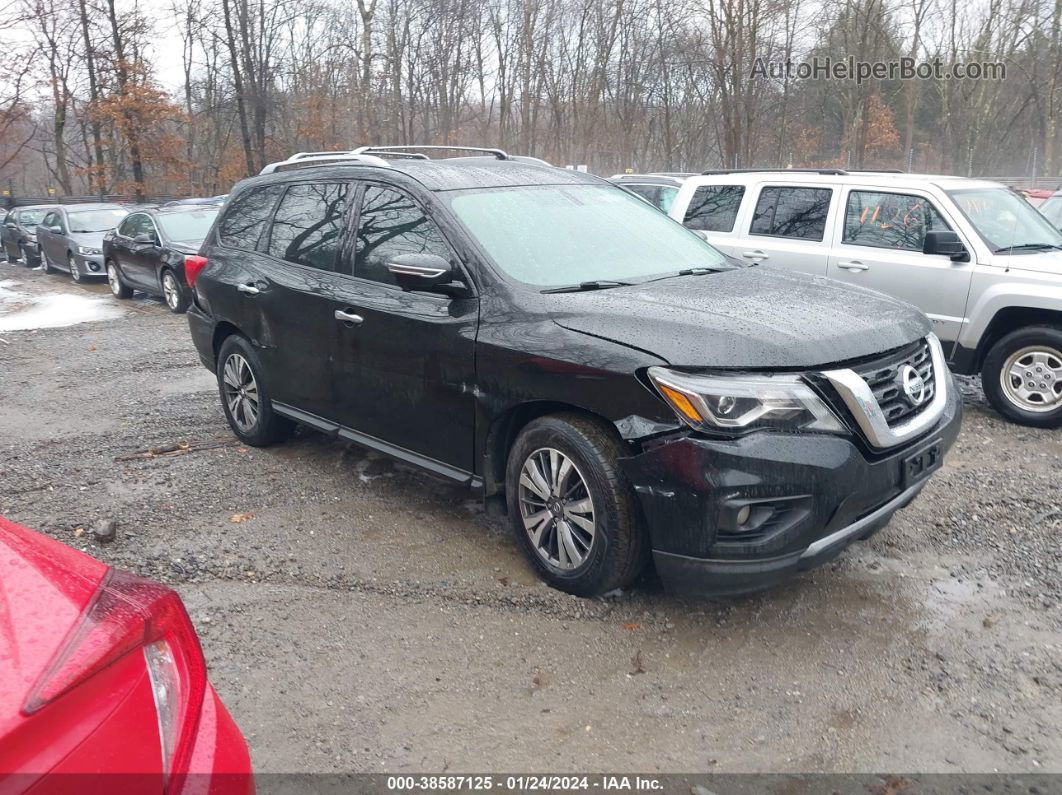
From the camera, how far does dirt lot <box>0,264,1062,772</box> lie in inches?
114

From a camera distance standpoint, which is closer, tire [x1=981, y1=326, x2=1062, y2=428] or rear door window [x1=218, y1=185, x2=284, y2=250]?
rear door window [x1=218, y1=185, x2=284, y2=250]

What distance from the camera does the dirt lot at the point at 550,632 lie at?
9.49 feet

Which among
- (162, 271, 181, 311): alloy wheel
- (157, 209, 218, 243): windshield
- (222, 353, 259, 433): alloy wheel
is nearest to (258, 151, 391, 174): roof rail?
(222, 353, 259, 433): alloy wheel

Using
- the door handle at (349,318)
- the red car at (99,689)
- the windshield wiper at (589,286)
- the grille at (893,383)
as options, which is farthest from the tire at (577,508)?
the red car at (99,689)

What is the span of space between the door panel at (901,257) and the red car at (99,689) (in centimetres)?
618

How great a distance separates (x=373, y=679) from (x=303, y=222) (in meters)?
2.98

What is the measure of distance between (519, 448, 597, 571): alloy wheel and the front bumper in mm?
326

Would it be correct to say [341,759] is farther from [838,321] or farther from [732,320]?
[838,321]

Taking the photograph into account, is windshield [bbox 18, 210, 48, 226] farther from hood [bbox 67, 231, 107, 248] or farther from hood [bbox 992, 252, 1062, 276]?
hood [bbox 992, 252, 1062, 276]

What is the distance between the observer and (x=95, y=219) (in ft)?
57.4

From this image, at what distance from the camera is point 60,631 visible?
1.68 metres

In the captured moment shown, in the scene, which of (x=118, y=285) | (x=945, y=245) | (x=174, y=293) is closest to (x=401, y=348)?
(x=945, y=245)

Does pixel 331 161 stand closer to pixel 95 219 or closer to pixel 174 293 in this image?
pixel 174 293

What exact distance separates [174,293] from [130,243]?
71.6 inches
